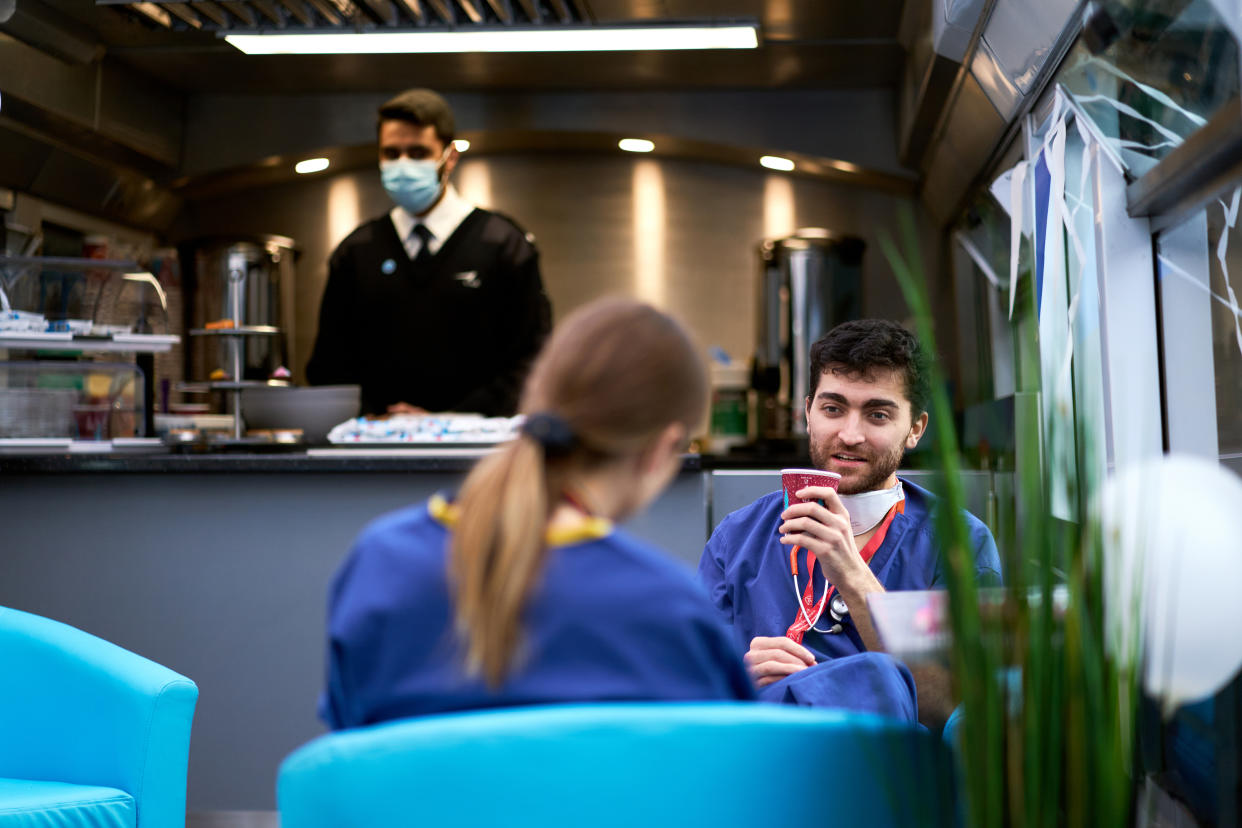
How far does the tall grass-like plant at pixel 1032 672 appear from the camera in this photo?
0.86 meters

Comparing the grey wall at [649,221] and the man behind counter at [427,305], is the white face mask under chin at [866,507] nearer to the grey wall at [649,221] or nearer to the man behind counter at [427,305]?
the man behind counter at [427,305]

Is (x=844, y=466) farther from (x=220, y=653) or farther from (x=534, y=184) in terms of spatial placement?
(x=534, y=184)

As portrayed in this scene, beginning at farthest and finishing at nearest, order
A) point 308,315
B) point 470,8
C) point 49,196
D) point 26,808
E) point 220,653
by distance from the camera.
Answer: point 308,315 → point 49,196 → point 470,8 → point 220,653 → point 26,808

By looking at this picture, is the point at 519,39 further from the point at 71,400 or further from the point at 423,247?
the point at 71,400

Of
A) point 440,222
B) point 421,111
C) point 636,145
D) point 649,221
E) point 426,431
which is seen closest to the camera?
point 426,431

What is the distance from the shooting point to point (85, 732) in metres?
1.96

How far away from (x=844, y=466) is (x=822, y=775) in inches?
36.4

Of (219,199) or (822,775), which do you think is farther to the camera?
(219,199)

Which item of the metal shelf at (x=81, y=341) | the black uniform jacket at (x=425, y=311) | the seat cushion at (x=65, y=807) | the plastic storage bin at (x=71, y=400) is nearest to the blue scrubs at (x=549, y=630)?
the seat cushion at (x=65, y=807)

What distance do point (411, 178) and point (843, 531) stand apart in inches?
106

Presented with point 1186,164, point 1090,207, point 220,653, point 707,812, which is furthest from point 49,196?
point 707,812

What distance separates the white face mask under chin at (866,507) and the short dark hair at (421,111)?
7.97 ft

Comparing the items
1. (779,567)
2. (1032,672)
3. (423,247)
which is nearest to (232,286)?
(423,247)

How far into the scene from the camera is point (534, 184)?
5.52 m
